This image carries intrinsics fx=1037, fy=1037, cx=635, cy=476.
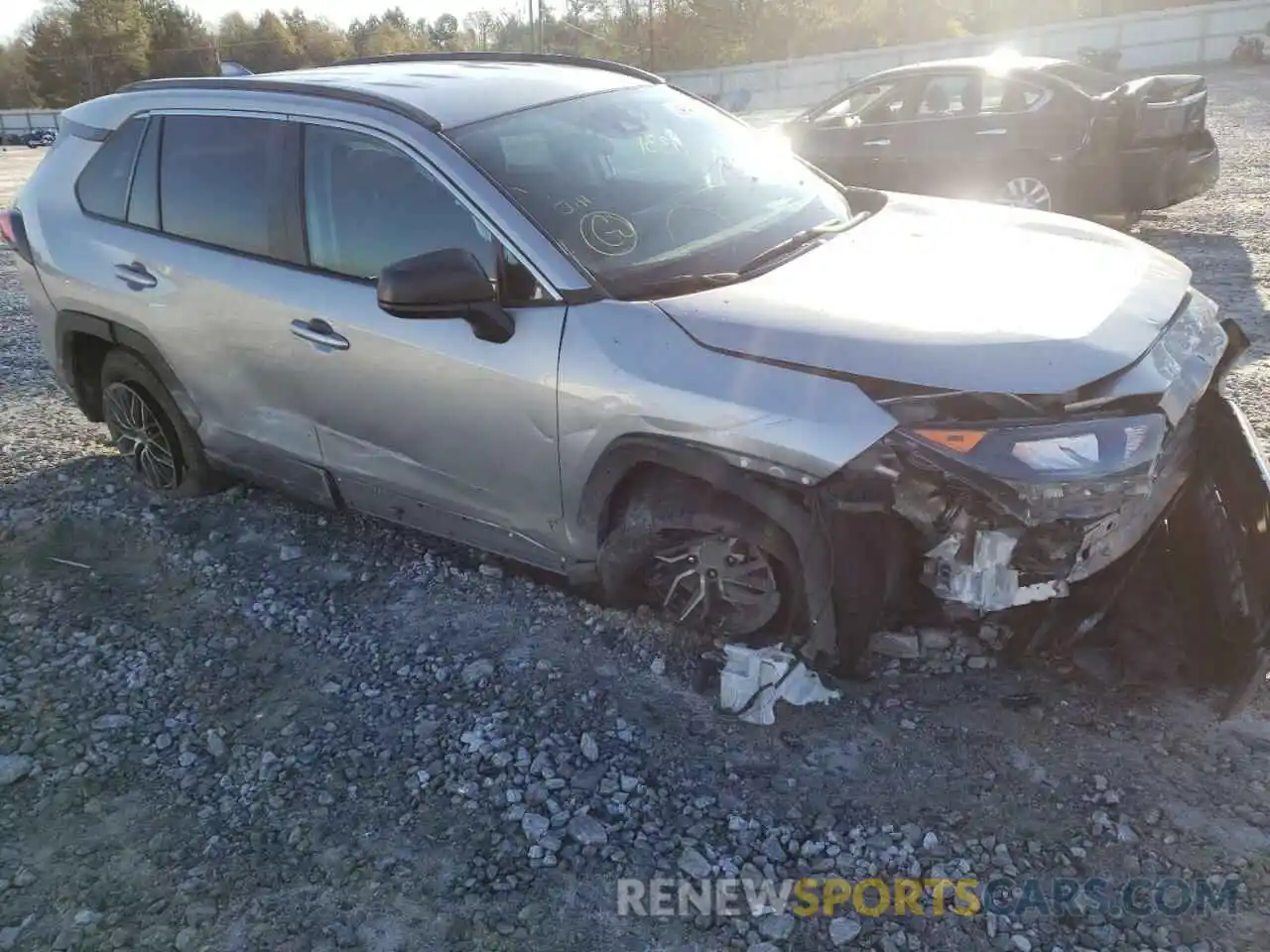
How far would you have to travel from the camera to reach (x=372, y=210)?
3.58 metres

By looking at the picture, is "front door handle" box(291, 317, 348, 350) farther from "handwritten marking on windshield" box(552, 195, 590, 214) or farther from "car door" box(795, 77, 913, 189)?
"car door" box(795, 77, 913, 189)

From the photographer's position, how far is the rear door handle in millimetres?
4215

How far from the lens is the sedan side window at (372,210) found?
3382 mm

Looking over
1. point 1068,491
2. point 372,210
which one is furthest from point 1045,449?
point 372,210

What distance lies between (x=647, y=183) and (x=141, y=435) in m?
2.73

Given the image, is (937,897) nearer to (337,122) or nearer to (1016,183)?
(337,122)

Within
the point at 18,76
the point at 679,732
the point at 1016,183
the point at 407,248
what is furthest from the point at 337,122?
the point at 18,76

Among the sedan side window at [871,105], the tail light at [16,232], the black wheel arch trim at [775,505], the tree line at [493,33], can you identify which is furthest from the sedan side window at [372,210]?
the tree line at [493,33]

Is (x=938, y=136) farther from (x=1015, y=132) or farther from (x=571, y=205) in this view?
(x=571, y=205)

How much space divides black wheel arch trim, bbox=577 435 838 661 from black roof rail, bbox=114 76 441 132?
4.43 ft

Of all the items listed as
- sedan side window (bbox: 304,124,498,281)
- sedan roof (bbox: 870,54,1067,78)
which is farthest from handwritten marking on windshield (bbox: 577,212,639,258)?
sedan roof (bbox: 870,54,1067,78)

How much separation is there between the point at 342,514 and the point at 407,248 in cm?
159

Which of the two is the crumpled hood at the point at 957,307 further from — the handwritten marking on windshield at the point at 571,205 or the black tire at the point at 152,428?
the black tire at the point at 152,428

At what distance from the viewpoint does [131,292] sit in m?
4.29
